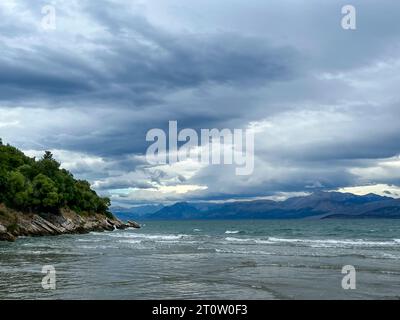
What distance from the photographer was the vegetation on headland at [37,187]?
8412cm

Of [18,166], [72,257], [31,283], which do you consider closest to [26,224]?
[18,166]

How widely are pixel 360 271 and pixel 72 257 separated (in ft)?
76.9

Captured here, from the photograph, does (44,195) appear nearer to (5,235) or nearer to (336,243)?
(5,235)

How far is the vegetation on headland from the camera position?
8412 cm
